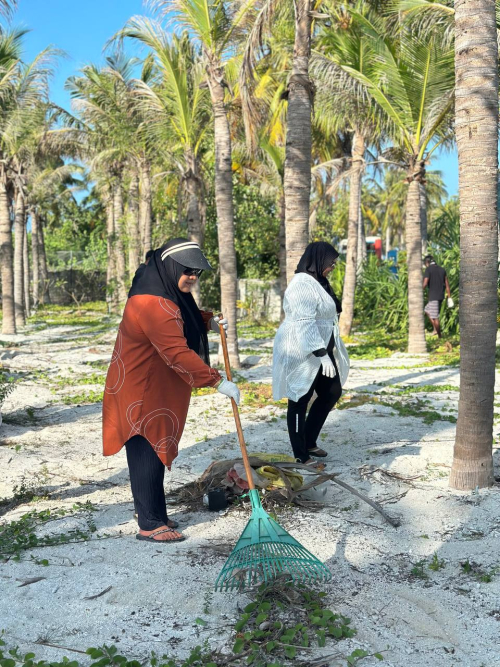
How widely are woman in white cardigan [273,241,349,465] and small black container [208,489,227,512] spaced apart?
1151 millimetres

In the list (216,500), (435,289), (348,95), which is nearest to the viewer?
(216,500)

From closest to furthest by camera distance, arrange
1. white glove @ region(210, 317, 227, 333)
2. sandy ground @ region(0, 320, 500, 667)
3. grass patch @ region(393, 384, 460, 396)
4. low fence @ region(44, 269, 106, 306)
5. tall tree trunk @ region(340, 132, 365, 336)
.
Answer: sandy ground @ region(0, 320, 500, 667) < white glove @ region(210, 317, 227, 333) < grass patch @ region(393, 384, 460, 396) < tall tree trunk @ region(340, 132, 365, 336) < low fence @ region(44, 269, 106, 306)

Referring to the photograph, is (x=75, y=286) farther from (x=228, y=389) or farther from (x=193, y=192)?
(x=228, y=389)

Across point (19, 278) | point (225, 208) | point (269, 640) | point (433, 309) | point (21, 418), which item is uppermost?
point (225, 208)

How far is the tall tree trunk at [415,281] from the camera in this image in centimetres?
1385

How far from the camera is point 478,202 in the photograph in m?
A: 4.82

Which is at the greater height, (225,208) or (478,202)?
(225,208)

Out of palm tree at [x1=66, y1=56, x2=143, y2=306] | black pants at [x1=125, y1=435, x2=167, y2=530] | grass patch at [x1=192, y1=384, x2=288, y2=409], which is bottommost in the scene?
grass patch at [x1=192, y1=384, x2=288, y2=409]

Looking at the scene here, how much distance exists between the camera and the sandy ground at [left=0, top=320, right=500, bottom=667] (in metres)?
3.28

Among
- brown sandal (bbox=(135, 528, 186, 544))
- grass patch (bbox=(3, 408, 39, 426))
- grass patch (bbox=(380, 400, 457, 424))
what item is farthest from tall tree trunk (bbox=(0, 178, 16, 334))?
brown sandal (bbox=(135, 528, 186, 544))

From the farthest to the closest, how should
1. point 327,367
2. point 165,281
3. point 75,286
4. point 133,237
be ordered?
1. point 75,286
2. point 133,237
3. point 327,367
4. point 165,281

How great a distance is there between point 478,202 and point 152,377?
2439 mm

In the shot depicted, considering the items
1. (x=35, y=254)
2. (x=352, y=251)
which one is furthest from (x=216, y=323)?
(x=35, y=254)

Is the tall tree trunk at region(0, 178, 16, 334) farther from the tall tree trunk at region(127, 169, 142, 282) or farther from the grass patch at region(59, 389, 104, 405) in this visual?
the grass patch at region(59, 389, 104, 405)
